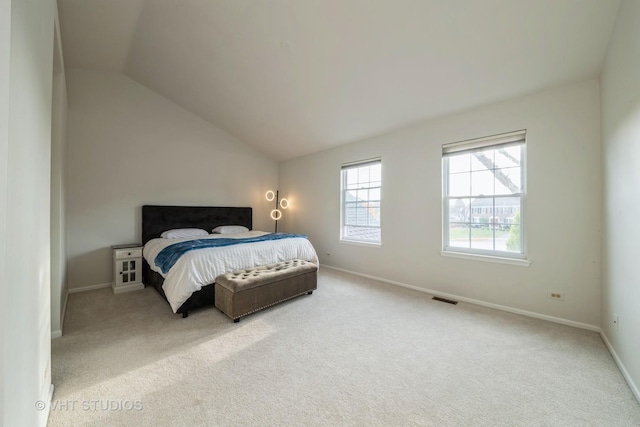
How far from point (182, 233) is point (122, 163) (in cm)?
142

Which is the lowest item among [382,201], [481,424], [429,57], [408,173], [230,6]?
[481,424]

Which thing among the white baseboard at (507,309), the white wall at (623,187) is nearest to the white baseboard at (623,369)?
the white wall at (623,187)

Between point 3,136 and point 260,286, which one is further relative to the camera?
point 260,286

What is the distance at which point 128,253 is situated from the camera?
3734mm

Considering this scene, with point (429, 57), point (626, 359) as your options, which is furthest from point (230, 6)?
point (626, 359)

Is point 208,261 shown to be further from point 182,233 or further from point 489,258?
point 489,258

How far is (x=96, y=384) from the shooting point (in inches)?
69.0

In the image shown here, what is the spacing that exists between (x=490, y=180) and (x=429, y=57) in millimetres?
1665

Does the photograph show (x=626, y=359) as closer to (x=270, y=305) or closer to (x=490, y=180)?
(x=490, y=180)

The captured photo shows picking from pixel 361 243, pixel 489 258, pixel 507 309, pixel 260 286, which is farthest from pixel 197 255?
pixel 507 309

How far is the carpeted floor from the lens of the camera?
1521 mm

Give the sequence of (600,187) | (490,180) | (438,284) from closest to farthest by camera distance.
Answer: (600,187)
(490,180)
(438,284)

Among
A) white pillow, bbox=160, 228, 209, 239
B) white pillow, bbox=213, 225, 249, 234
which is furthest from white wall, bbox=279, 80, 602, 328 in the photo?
white pillow, bbox=160, 228, 209, 239

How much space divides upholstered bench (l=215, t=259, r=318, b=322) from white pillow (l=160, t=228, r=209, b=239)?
1723 millimetres
